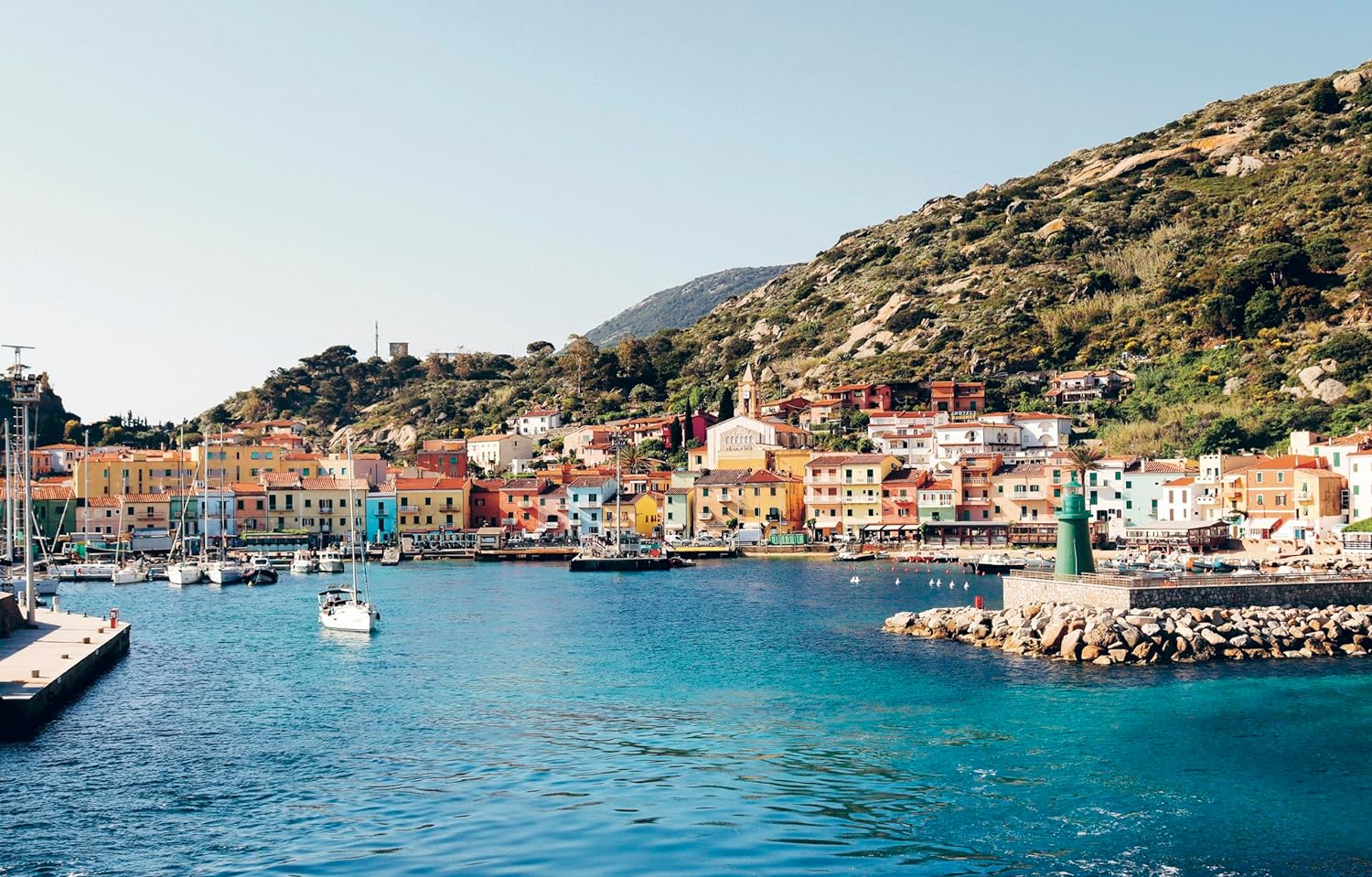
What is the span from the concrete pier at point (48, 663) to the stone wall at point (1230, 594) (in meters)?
29.8

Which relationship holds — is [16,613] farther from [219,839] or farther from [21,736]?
[219,839]

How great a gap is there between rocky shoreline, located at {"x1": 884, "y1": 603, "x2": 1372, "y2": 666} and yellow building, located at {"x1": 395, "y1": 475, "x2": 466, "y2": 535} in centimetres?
6276

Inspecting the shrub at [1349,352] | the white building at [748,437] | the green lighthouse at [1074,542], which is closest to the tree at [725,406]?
the white building at [748,437]

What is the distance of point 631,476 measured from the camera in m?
99.4

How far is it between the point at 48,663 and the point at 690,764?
740 inches

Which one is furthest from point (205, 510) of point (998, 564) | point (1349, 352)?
point (1349, 352)

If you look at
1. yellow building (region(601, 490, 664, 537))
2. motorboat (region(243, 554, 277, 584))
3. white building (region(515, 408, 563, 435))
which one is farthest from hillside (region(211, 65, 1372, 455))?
motorboat (region(243, 554, 277, 584))

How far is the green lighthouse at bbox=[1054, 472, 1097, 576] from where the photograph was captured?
142 feet

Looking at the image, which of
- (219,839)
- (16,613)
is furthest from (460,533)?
(219,839)

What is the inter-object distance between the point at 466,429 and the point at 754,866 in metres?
124

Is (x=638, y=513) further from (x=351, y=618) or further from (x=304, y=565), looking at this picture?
(x=351, y=618)

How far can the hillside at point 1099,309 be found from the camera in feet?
319

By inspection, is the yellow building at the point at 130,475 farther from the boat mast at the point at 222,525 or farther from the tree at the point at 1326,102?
the tree at the point at 1326,102

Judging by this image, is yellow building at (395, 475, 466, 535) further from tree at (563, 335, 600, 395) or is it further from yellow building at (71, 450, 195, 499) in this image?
tree at (563, 335, 600, 395)
